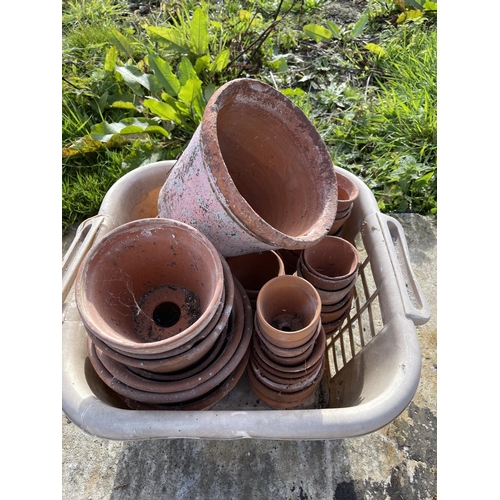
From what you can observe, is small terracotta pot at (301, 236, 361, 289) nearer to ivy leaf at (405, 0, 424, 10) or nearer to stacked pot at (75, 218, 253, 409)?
stacked pot at (75, 218, 253, 409)

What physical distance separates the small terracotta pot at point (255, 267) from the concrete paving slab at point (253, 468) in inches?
28.1

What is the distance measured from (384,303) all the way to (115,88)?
2443 millimetres

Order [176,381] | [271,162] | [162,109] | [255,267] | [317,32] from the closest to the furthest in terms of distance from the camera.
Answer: [176,381] < [271,162] < [255,267] < [162,109] < [317,32]

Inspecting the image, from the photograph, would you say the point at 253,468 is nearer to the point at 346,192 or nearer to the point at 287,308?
the point at 287,308

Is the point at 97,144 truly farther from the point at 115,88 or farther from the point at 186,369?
the point at 186,369

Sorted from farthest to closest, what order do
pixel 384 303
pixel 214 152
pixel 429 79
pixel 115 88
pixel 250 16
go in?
1. pixel 250 16
2. pixel 429 79
3. pixel 115 88
4. pixel 384 303
5. pixel 214 152

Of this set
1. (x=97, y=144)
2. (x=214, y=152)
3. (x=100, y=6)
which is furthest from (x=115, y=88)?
(x=214, y=152)

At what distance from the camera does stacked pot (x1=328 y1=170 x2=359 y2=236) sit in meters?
1.51

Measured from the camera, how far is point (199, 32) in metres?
2.63

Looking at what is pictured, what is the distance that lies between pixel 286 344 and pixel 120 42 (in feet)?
8.85

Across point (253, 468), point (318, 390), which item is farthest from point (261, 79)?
point (253, 468)

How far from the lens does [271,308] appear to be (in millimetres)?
1358

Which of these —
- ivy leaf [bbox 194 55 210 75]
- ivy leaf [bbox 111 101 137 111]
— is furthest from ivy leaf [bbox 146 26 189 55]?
ivy leaf [bbox 111 101 137 111]

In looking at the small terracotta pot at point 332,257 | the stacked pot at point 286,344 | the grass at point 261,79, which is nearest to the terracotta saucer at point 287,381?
the stacked pot at point 286,344
